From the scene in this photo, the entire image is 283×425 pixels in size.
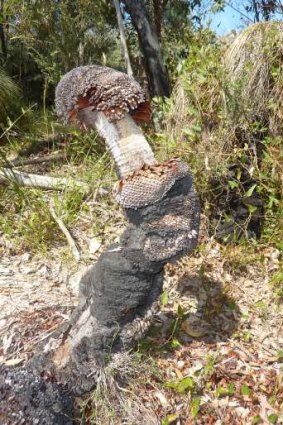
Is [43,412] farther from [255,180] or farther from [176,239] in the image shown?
[255,180]

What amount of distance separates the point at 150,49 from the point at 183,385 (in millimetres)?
3305

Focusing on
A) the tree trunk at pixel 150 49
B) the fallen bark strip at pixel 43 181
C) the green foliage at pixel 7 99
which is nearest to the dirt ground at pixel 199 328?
the fallen bark strip at pixel 43 181

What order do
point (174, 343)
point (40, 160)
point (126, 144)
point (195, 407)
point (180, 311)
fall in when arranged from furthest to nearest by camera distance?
point (40, 160), point (180, 311), point (174, 343), point (195, 407), point (126, 144)

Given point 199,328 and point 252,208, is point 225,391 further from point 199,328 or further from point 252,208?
point 252,208

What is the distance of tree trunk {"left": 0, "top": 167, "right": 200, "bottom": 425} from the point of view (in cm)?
170

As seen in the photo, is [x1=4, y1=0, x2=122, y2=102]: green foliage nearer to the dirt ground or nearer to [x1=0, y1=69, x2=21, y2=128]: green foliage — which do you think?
[x1=0, y1=69, x2=21, y2=128]: green foliage

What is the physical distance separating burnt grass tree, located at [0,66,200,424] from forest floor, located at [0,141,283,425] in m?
0.20

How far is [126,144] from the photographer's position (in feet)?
5.53

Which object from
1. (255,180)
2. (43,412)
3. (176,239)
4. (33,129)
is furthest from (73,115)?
→ (33,129)

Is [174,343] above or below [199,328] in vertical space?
above

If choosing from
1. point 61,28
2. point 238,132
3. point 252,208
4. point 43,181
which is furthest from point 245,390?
point 61,28

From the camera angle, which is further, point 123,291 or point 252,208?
point 252,208

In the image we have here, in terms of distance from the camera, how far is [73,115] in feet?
5.75

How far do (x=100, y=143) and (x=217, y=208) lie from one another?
155 centimetres
